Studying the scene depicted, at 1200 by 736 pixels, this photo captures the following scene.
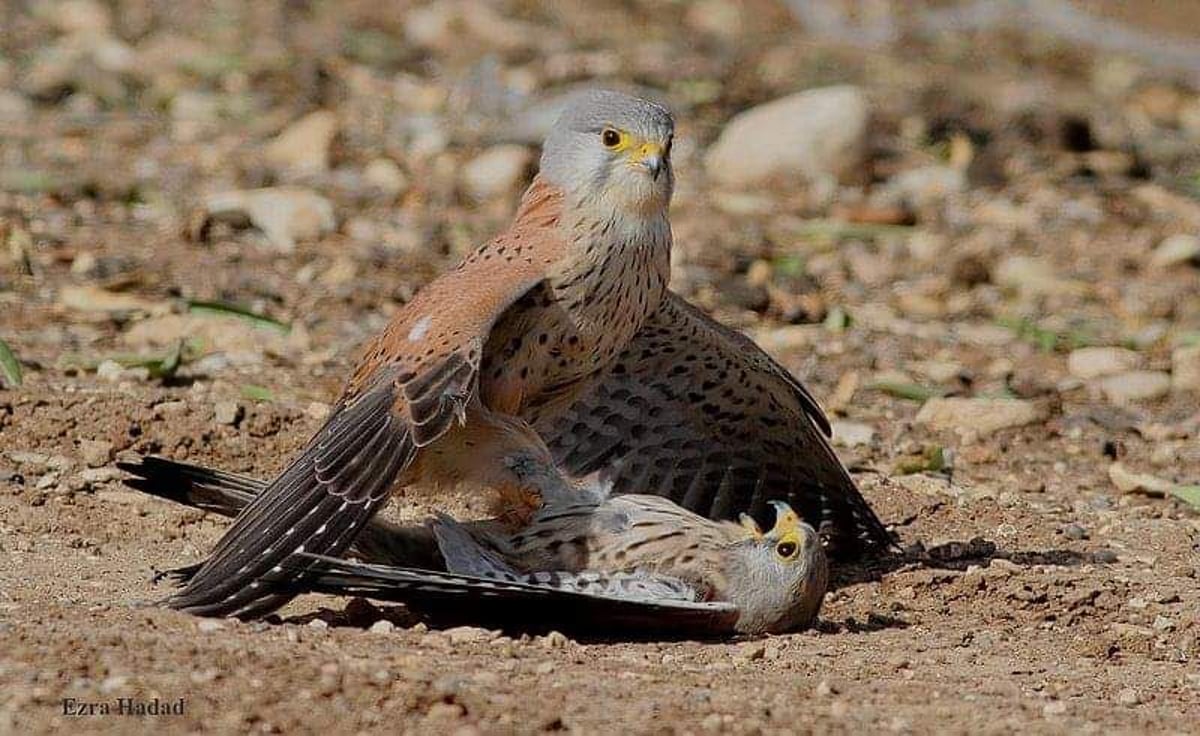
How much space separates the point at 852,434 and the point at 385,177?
4.00 metres

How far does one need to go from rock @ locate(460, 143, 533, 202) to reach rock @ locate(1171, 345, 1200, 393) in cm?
365

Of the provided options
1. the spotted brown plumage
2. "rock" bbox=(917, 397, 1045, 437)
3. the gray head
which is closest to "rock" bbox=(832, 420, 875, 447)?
"rock" bbox=(917, 397, 1045, 437)

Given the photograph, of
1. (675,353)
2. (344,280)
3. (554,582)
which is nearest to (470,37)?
(344,280)

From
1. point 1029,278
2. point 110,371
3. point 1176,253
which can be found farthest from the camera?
point 1176,253

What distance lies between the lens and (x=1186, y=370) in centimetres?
813

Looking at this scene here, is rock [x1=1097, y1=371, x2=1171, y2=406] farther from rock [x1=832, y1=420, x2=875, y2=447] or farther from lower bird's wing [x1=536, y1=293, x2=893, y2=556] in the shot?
lower bird's wing [x1=536, y1=293, x2=893, y2=556]

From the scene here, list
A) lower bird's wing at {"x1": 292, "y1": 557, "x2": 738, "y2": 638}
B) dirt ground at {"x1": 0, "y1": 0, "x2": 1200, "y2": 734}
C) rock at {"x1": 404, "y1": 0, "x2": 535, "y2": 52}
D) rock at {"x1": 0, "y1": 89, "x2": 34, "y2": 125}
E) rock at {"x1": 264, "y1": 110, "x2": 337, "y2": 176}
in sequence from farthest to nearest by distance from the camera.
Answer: rock at {"x1": 404, "y1": 0, "x2": 535, "y2": 52}
rock at {"x1": 0, "y1": 89, "x2": 34, "y2": 125}
rock at {"x1": 264, "y1": 110, "x2": 337, "y2": 176}
lower bird's wing at {"x1": 292, "y1": 557, "x2": 738, "y2": 638}
dirt ground at {"x1": 0, "y1": 0, "x2": 1200, "y2": 734}

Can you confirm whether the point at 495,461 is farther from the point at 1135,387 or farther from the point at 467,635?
the point at 1135,387

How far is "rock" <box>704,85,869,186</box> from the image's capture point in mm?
11070

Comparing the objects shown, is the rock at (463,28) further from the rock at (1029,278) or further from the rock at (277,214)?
the rock at (1029,278)

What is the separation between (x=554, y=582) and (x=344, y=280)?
3.65 metres

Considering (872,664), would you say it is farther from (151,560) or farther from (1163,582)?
(151,560)

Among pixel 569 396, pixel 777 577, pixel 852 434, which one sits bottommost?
pixel 852 434

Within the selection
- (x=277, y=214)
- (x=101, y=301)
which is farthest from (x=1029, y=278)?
(x=101, y=301)
